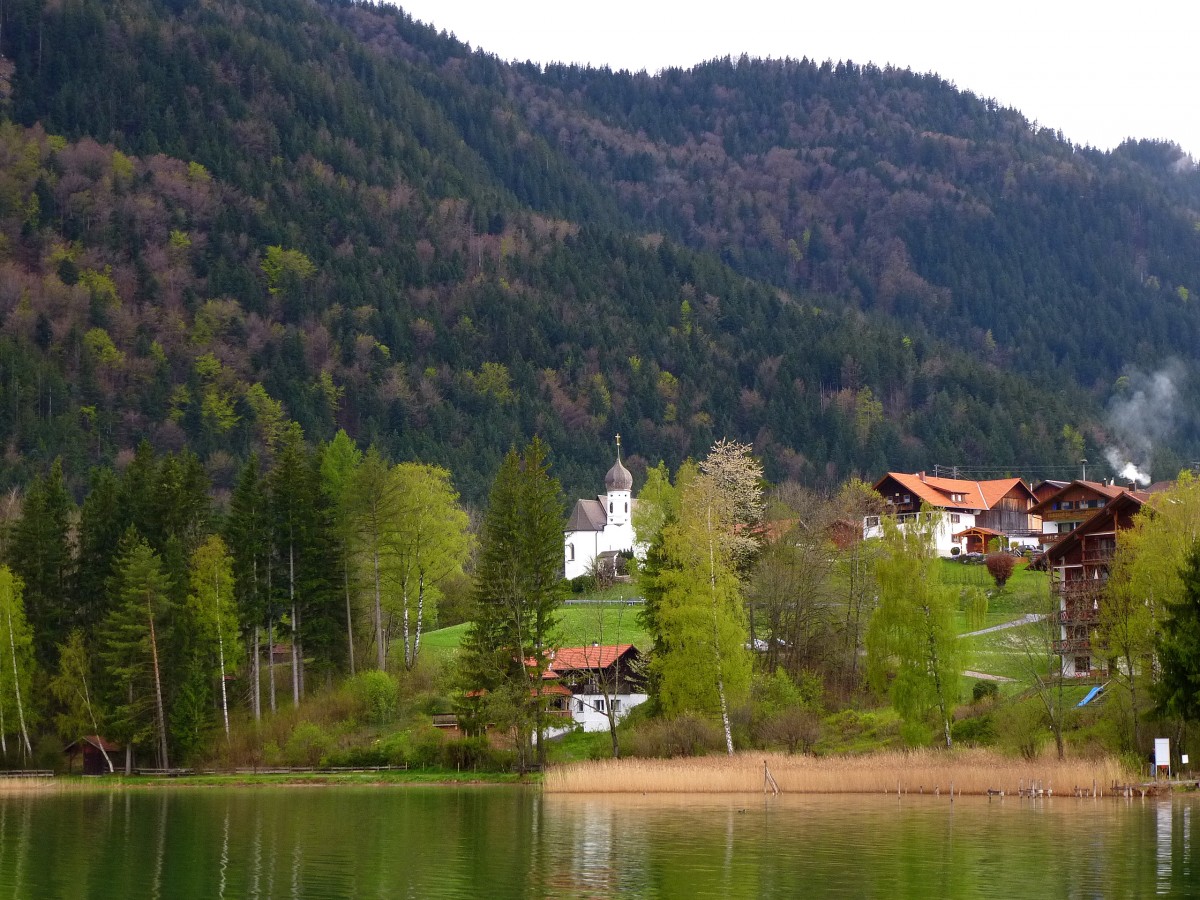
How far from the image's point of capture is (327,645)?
3553 inches

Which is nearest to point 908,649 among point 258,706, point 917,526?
point 917,526

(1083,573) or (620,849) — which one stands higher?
(1083,573)

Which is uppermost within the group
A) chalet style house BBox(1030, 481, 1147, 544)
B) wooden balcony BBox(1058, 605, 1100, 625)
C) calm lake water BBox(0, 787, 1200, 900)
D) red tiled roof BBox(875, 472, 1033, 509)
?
red tiled roof BBox(875, 472, 1033, 509)

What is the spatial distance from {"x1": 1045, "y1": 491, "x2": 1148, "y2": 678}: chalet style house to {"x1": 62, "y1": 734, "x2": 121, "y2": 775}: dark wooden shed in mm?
48752

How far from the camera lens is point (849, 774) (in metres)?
60.4

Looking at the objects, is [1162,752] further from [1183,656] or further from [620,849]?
[620,849]

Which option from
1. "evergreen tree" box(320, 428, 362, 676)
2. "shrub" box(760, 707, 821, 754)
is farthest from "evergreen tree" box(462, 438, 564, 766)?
"evergreen tree" box(320, 428, 362, 676)

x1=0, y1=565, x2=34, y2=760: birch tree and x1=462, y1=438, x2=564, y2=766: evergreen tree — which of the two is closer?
x1=462, y1=438, x2=564, y2=766: evergreen tree

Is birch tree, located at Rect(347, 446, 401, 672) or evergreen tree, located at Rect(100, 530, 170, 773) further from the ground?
birch tree, located at Rect(347, 446, 401, 672)

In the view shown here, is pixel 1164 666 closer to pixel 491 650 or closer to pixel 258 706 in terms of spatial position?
pixel 491 650

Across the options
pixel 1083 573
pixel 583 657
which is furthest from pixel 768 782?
pixel 1083 573

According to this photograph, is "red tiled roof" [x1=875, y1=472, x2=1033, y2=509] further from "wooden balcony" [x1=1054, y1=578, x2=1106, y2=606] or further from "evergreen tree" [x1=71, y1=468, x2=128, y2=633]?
"evergreen tree" [x1=71, y1=468, x2=128, y2=633]

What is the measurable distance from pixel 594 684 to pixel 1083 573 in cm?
2758

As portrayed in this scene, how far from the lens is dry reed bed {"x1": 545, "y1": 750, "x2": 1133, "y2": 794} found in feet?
185
